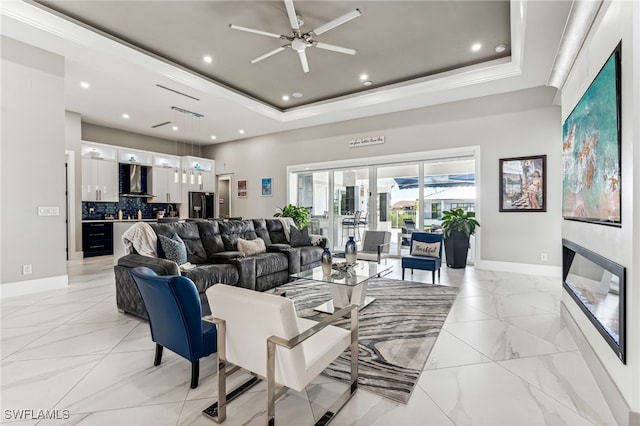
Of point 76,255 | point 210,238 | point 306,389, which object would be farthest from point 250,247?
point 76,255

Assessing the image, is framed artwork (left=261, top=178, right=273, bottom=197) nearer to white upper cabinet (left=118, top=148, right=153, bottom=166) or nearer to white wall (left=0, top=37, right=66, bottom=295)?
white upper cabinet (left=118, top=148, right=153, bottom=166)

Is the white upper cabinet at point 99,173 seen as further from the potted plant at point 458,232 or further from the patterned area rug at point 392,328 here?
the potted plant at point 458,232

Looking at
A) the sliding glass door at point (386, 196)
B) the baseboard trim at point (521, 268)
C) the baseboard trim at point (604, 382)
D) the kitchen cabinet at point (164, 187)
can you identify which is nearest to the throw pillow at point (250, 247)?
the sliding glass door at point (386, 196)

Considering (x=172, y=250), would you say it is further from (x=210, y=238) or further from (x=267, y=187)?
(x=267, y=187)

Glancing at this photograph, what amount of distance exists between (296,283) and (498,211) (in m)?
3.96

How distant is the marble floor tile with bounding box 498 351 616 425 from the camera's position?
177cm

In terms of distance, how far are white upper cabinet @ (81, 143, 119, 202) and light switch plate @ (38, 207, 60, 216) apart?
11.0 feet

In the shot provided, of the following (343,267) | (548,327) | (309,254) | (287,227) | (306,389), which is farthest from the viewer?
(287,227)

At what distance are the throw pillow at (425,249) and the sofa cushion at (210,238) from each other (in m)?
3.06

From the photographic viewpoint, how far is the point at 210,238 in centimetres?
425

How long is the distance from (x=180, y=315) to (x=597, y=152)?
313 centimetres

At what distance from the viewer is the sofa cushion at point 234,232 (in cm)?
444

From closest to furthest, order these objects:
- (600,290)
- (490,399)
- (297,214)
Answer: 1. (490,399)
2. (600,290)
3. (297,214)

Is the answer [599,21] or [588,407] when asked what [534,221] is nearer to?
[599,21]
